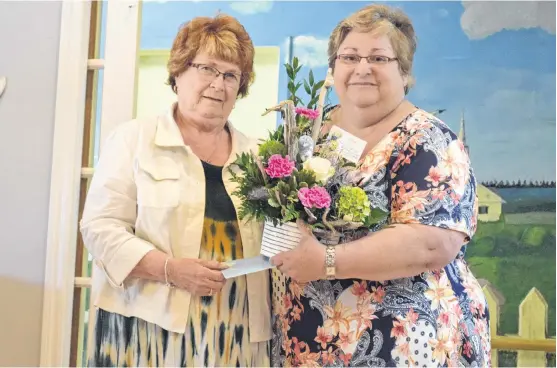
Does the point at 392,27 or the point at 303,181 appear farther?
the point at 392,27

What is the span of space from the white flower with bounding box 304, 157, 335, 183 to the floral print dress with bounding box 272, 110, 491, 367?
15 centimetres

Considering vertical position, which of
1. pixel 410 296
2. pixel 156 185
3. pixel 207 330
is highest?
pixel 156 185

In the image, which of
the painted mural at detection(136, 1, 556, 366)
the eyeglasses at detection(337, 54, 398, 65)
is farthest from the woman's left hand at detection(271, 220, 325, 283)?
the painted mural at detection(136, 1, 556, 366)

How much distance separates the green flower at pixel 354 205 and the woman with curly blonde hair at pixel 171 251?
342 mm

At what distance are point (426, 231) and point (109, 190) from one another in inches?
32.6

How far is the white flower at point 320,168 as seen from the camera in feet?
4.22

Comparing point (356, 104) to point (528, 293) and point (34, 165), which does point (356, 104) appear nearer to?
point (528, 293)

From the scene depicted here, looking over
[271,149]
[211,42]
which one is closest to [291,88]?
[271,149]

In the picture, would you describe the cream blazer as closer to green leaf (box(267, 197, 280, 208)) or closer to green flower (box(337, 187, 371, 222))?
green leaf (box(267, 197, 280, 208))

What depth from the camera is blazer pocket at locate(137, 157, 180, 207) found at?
4.82ft

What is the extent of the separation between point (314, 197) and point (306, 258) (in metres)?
0.17

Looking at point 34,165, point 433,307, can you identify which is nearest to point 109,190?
point 34,165

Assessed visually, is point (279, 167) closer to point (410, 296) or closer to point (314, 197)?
point (314, 197)

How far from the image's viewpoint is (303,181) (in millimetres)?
1296
